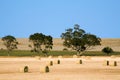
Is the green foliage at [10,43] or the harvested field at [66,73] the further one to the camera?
the green foliage at [10,43]

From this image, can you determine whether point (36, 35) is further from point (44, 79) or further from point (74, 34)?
point (44, 79)

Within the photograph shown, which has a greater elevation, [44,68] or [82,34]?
[82,34]

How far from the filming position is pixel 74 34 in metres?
114

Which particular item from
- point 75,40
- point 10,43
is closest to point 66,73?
point 75,40

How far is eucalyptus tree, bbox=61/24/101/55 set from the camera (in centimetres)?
11000

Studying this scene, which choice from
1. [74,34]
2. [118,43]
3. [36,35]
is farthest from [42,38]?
[118,43]

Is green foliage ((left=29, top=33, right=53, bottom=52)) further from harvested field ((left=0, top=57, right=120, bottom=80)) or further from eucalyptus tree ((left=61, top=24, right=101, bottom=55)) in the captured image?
harvested field ((left=0, top=57, right=120, bottom=80))

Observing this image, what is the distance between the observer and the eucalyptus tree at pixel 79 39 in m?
110

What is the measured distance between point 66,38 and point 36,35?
10324mm

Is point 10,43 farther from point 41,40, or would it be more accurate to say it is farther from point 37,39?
point 41,40

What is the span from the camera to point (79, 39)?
11225 cm

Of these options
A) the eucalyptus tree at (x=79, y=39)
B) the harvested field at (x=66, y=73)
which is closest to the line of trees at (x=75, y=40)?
the eucalyptus tree at (x=79, y=39)

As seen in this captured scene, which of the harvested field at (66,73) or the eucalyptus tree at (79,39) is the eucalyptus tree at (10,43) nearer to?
the eucalyptus tree at (79,39)


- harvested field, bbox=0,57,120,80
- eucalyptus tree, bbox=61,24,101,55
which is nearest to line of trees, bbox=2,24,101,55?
eucalyptus tree, bbox=61,24,101,55
